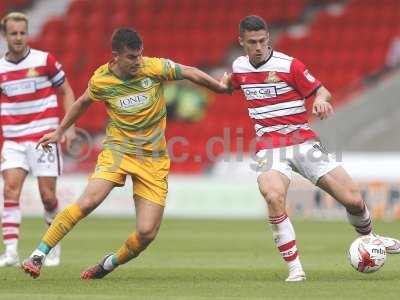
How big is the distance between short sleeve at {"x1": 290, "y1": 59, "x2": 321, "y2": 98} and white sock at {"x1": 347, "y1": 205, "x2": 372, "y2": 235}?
112 centimetres

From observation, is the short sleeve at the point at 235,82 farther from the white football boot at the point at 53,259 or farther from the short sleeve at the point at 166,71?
the white football boot at the point at 53,259

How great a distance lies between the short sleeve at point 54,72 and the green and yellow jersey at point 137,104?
66.0 inches

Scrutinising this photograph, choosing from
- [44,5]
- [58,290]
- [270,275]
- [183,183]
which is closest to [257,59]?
[270,275]

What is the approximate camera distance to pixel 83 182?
64.7 feet

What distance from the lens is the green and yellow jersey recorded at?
9367 millimetres

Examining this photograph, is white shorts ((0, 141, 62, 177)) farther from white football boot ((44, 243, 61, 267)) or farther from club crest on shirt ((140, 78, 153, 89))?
club crest on shirt ((140, 78, 153, 89))

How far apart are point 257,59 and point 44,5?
60.0ft

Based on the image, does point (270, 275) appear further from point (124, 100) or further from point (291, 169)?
point (124, 100)

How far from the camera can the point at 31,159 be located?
436 inches

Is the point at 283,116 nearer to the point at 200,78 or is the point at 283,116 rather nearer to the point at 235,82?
the point at 235,82

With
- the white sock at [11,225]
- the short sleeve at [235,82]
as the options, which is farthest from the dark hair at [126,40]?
the white sock at [11,225]

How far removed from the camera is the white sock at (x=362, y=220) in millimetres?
9656

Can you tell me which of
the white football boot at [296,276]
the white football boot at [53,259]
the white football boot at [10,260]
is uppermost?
the white football boot at [296,276]

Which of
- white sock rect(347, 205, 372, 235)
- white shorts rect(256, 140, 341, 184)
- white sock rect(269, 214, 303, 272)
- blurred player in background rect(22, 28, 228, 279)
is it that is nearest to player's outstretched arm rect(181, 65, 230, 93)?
blurred player in background rect(22, 28, 228, 279)
